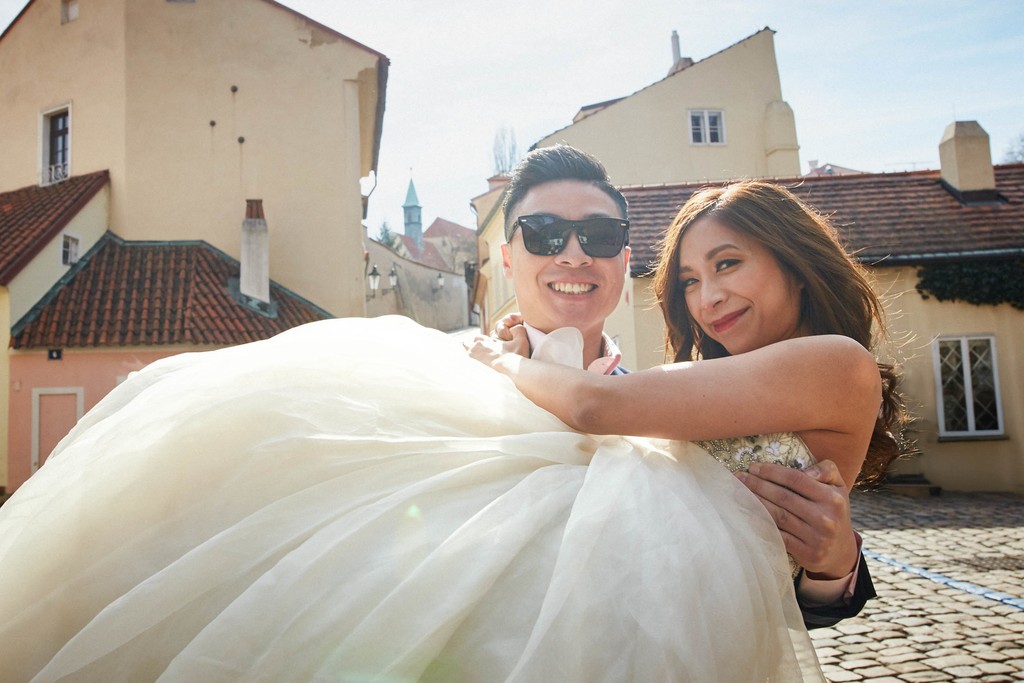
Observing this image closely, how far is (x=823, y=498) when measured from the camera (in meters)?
1.56

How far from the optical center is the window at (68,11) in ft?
58.8

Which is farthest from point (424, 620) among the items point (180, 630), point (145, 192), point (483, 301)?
point (483, 301)

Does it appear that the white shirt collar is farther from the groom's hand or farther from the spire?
the spire

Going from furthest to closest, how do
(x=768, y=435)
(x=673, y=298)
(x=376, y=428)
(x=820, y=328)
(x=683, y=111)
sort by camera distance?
(x=683, y=111), (x=673, y=298), (x=820, y=328), (x=768, y=435), (x=376, y=428)

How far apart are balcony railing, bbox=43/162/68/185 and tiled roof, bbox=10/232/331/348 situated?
9.28 ft

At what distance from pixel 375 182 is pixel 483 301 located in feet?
43.0

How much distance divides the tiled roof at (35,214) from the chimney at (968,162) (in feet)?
63.4

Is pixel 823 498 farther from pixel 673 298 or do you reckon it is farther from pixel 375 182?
pixel 375 182

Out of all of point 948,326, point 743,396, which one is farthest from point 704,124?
point 743,396

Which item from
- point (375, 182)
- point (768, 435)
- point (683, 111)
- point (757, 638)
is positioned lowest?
point (757, 638)

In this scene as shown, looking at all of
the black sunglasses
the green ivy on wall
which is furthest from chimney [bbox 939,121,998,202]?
the black sunglasses

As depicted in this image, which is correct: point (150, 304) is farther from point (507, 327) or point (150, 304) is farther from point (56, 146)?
point (507, 327)

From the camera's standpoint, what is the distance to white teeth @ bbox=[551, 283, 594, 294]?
2.63 m

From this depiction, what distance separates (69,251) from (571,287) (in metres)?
16.5
